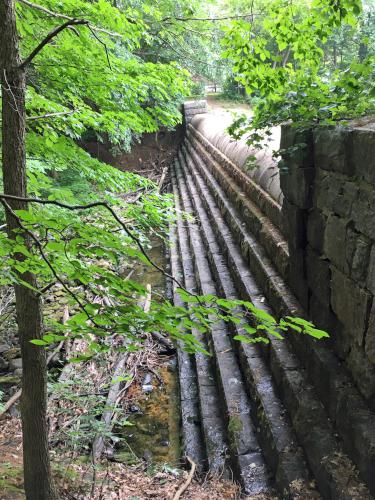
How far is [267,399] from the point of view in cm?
330

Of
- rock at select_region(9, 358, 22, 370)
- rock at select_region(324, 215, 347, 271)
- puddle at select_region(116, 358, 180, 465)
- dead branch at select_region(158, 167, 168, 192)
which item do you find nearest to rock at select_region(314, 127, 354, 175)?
rock at select_region(324, 215, 347, 271)

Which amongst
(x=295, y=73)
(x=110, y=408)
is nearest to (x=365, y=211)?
(x=295, y=73)

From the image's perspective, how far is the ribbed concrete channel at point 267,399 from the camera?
241cm

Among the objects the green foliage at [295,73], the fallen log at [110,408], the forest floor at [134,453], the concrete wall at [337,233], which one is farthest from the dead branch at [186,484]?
the green foliage at [295,73]

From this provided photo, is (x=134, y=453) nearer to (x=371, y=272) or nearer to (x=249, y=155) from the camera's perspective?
(x=371, y=272)

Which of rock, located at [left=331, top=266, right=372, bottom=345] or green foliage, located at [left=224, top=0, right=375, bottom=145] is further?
green foliage, located at [left=224, top=0, right=375, bottom=145]

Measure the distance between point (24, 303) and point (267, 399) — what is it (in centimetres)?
214

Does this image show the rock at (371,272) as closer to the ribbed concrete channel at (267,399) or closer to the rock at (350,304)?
the rock at (350,304)

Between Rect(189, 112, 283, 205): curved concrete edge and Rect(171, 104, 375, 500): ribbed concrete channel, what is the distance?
174 mm

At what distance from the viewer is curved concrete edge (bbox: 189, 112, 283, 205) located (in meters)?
5.01

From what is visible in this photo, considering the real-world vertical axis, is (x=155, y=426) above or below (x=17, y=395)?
below

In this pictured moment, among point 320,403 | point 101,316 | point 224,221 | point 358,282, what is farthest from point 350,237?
point 224,221

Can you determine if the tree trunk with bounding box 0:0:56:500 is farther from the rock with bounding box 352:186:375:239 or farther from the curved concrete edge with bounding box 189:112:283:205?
the curved concrete edge with bounding box 189:112:283:205

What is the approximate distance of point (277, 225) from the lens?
4.67m
